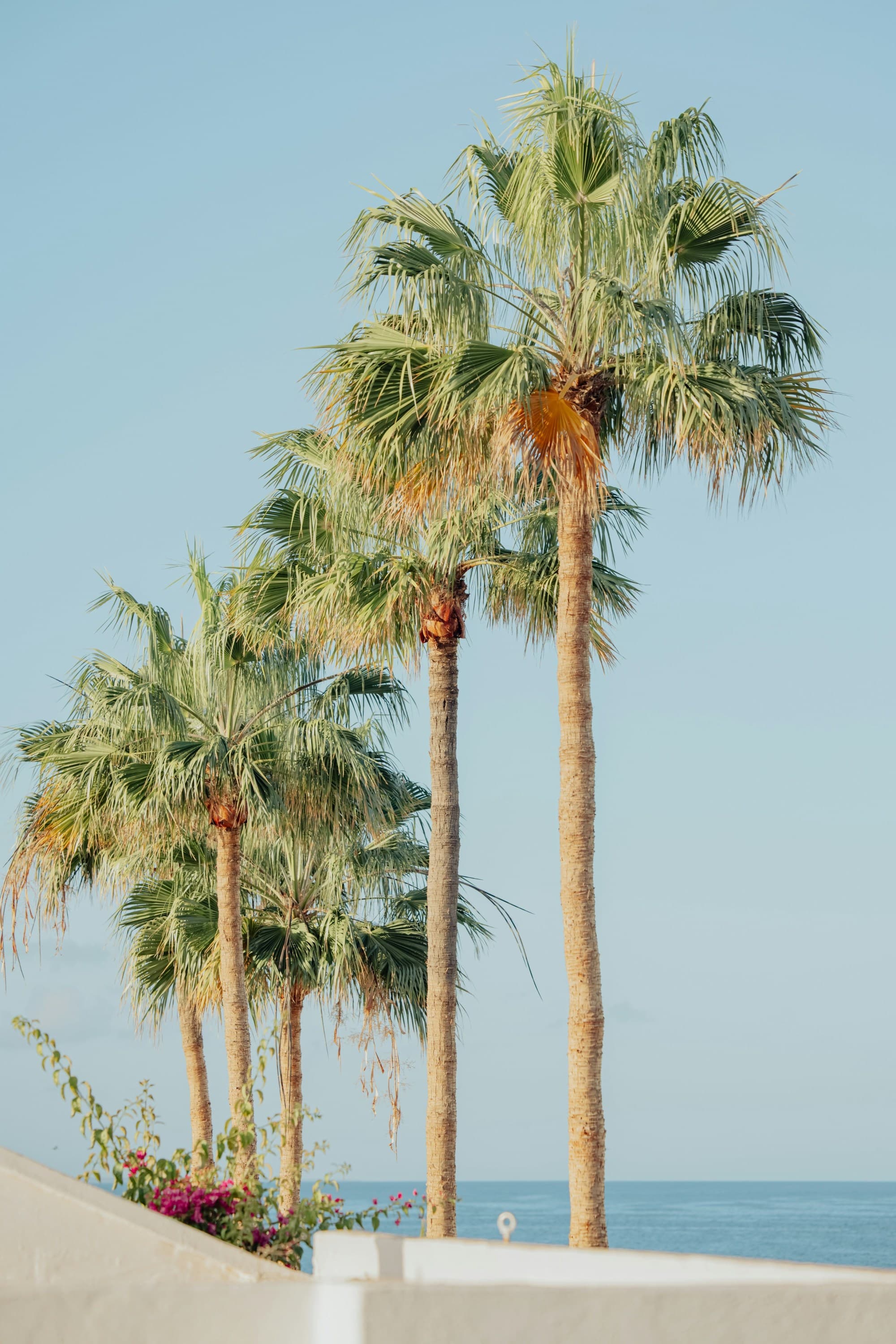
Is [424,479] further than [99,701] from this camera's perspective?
No

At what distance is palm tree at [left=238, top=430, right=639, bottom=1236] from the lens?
46.6 ft

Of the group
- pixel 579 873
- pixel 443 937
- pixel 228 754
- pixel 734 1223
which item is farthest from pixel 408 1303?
pixel 734 1223

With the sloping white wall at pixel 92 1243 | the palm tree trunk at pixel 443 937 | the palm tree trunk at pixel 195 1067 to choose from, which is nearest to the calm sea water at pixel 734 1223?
the palm tree trunk at pixel 195 1067

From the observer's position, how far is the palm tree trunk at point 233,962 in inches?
691

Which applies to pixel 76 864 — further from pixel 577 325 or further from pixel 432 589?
pixel 577 325

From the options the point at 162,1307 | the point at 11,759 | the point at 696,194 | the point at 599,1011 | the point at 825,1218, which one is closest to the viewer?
the point at 162,1307

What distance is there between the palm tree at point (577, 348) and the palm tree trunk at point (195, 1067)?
12.4m

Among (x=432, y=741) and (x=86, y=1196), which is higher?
(x=432, y=741)

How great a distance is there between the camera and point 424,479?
460 inches

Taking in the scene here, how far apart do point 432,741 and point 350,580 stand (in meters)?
1.80

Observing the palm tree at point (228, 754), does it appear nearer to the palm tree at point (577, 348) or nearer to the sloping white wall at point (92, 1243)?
the palm tree at point (577, 348)

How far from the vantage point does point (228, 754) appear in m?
17.4

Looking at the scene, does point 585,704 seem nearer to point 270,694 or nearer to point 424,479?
point 424,479

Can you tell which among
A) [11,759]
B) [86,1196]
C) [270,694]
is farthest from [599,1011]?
[11,759]
